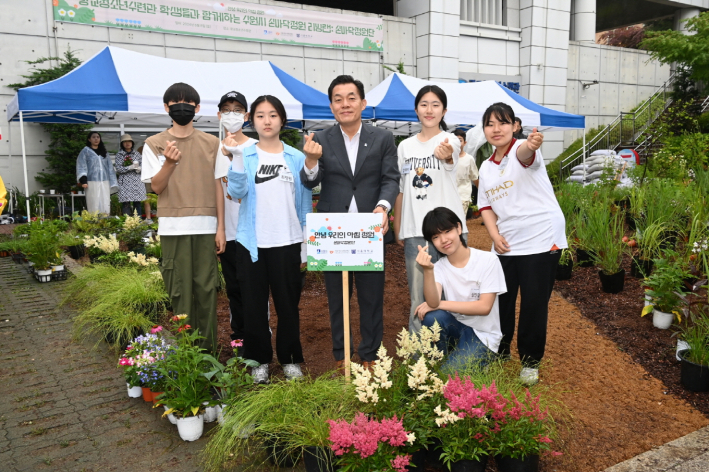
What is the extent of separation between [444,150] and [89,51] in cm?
1185

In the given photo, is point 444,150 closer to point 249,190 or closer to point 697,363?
point 249,190

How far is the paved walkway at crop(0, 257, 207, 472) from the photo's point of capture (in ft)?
9.98

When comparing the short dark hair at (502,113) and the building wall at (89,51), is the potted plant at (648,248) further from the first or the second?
the building wall at (89,51)

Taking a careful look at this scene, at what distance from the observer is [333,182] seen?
143 inches

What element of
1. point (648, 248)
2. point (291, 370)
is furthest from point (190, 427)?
point (648, 248)

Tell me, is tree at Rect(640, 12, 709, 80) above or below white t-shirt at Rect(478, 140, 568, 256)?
above

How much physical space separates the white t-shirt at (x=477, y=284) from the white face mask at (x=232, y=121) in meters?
1.71

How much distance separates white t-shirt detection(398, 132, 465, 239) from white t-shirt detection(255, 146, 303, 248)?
823mm

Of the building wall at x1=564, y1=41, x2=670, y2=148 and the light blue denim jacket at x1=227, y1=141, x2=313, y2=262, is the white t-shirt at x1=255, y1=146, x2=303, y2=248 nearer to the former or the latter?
the light blue denim jacket at x1=227, y1=141, x2=313, y2=262

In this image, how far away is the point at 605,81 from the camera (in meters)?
20.6

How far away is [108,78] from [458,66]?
11568 mm

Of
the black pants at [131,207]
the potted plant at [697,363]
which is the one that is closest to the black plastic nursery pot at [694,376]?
the potted plant at [697,363]

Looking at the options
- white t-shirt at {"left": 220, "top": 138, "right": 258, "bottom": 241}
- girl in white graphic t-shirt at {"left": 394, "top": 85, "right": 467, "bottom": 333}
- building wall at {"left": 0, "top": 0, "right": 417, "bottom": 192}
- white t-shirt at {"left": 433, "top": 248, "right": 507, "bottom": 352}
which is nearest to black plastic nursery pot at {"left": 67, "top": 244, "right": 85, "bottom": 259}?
building wall at {"left": 0, "top": 0, "right": 417, "bottom": 192}

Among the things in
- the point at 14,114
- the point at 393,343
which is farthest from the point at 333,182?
the point at 14,114
